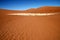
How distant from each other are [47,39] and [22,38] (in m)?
1.31

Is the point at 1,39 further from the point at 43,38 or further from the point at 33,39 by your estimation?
the point at 43,38

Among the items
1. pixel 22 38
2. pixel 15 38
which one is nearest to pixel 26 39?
pixel 22 38

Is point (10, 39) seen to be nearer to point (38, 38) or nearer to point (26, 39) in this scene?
point (26, 39)

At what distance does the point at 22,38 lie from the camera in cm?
492

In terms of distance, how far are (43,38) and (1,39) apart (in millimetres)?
2196

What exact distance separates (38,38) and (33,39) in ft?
1.02

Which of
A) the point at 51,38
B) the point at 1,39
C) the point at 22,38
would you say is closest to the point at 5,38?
the point at 1,39

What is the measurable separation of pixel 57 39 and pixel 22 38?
1.82 meters

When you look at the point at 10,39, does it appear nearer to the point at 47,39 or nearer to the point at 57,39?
the point at 47,39

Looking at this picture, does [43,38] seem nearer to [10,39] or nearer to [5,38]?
[10,39]

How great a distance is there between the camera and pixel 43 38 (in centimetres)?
486

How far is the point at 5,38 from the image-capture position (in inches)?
195

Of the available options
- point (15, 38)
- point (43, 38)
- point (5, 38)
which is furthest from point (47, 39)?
point (5, 38)

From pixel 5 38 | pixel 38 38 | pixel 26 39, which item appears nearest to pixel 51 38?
pixel 38 38
